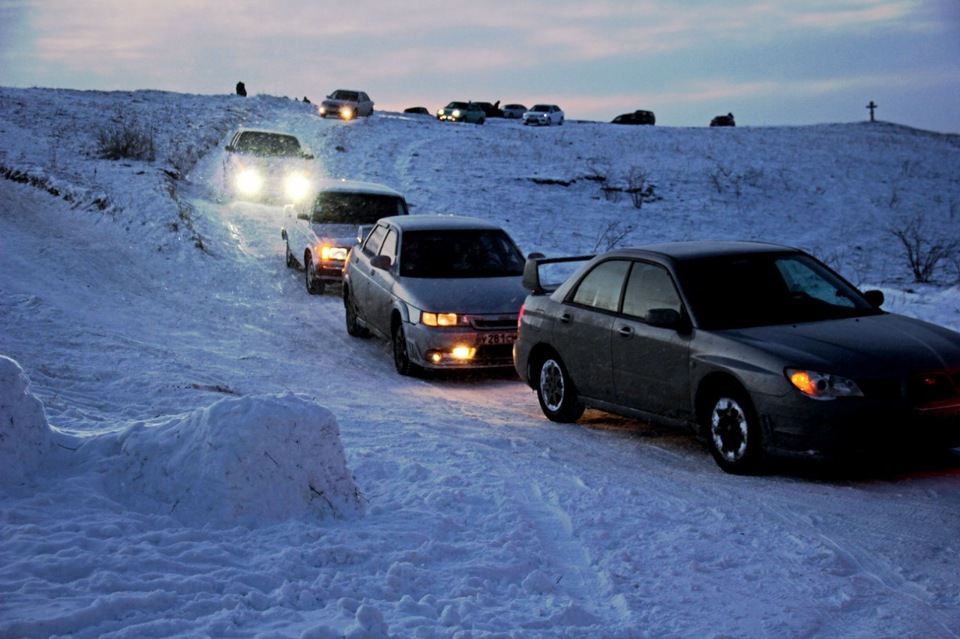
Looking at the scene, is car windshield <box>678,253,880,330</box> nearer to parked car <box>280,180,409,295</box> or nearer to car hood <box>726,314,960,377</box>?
car hood <box>726,314,960,377</box>

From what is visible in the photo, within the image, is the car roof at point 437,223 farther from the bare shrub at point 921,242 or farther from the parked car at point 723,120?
the parked car at point 723,120

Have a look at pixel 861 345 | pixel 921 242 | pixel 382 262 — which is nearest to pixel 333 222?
pixel 382 262

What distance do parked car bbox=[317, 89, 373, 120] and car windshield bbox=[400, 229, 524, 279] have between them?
121 ft

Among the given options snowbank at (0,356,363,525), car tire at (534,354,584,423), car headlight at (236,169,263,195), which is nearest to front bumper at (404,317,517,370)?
car tire at (534,354,584,423)

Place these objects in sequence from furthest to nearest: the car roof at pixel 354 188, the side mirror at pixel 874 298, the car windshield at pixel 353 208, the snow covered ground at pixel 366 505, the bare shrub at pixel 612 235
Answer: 1. the bare shrub at pixel 612 235
2. the car roof at pixel 354 188
3. the car windshield at pixel 353 208
4. the side mirror at pixel 874 298
5. the snow covered ground at pixel 366 505

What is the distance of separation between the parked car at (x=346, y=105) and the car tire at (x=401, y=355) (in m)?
37.9

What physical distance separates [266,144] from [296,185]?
1588 millimetres

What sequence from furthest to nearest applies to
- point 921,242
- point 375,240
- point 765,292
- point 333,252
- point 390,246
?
point 921,242, point 333,252, point 375,240, point 390,246, point 765,292

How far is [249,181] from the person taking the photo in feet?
88.3

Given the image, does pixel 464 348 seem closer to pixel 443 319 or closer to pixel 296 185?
pixel 443 319

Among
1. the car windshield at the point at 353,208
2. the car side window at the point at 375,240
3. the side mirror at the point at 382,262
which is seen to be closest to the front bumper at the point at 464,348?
the side mirror at the point at 382,262

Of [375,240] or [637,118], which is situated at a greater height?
[637,118]

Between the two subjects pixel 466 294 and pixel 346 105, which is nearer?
pixel 466 294

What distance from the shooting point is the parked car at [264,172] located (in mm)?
26781
